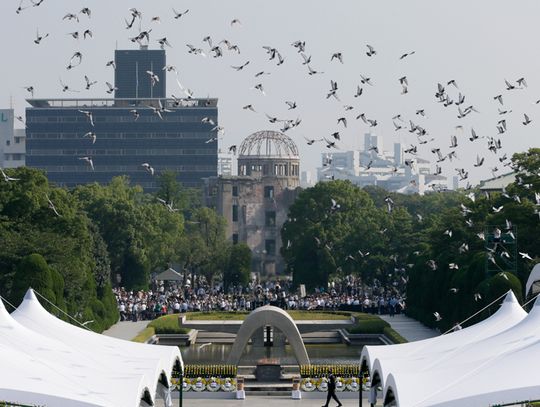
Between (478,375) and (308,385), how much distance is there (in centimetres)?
1761

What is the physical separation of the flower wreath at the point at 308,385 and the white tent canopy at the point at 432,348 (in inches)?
294

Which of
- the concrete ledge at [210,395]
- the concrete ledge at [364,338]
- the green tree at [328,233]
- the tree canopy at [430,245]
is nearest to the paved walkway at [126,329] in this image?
the concrete ledge at [364,338]

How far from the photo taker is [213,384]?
4828cm

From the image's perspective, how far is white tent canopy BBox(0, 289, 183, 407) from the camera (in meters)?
30.0

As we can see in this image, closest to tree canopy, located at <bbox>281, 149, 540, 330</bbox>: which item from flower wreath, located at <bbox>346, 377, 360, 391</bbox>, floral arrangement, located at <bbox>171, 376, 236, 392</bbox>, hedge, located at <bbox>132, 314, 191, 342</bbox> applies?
hedge, located at <bbox>132, 314, 191, 342</bbox>

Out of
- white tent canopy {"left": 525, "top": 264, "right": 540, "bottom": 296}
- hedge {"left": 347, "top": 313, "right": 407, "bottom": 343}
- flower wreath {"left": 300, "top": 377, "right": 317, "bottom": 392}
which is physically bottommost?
flower wreath {"left": 300, "top": 377, "right": 317, "bottom": 392}

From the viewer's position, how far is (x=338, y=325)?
7381 cm

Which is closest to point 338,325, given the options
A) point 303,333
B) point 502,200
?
point 303,333

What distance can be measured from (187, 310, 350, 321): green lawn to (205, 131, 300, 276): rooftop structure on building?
74063 mm

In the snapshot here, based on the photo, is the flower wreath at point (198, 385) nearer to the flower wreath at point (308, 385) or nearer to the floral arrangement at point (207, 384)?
the floral arrangement at point (207, 384)

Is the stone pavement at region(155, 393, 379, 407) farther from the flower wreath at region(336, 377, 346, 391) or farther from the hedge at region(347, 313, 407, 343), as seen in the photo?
the hedge at region(347, 313, 407, 343)

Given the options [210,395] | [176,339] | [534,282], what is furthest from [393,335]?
[210,395]

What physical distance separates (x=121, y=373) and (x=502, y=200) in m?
39.0

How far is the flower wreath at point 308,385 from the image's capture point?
4828 cm
